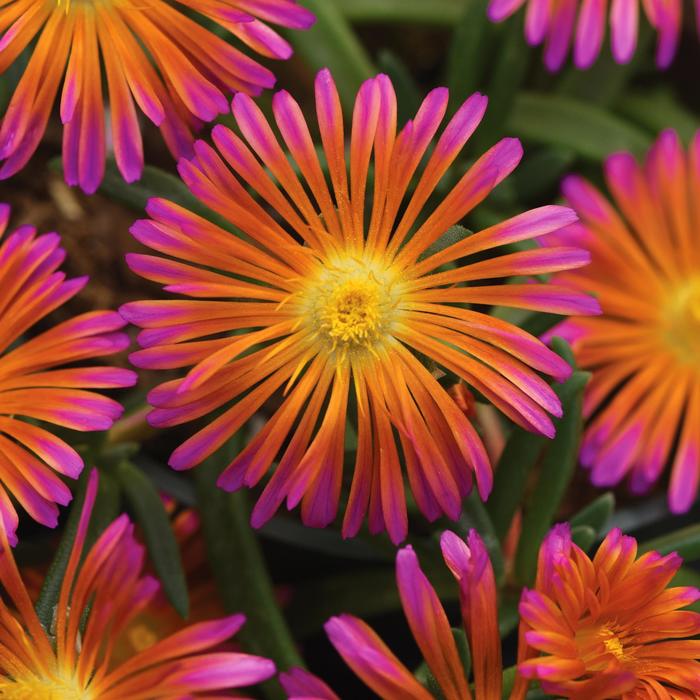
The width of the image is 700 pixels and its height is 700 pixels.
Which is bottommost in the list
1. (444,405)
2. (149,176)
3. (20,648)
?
(20,648)

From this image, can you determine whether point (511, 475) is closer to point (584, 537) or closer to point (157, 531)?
point (584, 537)

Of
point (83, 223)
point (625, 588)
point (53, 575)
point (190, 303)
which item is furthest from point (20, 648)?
point (83, 223)

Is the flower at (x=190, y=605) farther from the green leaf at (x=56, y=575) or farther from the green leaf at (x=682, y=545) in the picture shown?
the green leaf at (x=682, y=545)

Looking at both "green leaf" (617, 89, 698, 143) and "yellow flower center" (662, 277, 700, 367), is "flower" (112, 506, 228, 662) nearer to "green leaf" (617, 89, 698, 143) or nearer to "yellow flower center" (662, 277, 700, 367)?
"yellow flower center" (662, 277, 700, 367)

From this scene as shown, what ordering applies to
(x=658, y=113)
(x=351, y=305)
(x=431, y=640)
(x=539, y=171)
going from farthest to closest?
(x=658, y=113)
(x=539, y=171)
(x=351, y=305)
(x=431, y=640)

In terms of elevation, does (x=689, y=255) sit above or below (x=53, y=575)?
above

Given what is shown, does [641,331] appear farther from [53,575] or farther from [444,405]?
[53,575]

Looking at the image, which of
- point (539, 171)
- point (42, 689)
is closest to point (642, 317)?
point (539, 171)
